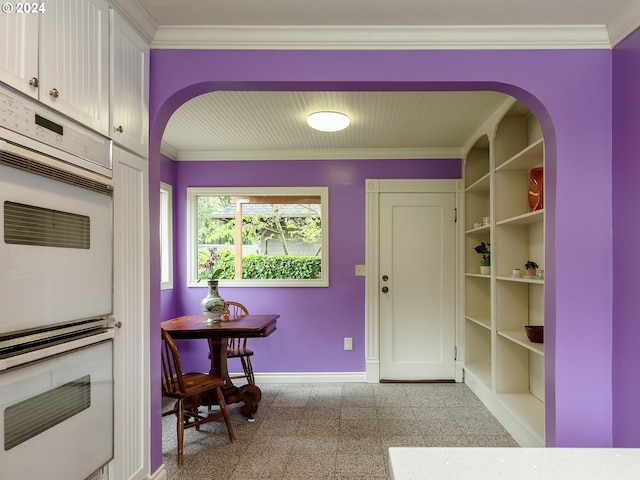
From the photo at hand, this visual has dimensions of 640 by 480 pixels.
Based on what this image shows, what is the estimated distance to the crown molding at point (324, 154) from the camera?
433 centimetres

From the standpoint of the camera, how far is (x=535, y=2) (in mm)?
1889

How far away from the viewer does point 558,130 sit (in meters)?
2.10

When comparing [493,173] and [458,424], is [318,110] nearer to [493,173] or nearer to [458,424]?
[493,173]

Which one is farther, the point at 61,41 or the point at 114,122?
the point at 114,122

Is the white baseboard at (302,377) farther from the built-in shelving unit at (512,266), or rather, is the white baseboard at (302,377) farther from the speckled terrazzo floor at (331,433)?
the built-in shelving unit at (512,266)

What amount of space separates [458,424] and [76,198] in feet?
9.76

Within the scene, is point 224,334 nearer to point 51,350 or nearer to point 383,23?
point 51,350

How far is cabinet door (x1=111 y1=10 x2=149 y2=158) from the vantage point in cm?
181

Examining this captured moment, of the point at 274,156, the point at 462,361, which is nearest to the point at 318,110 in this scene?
the point at 274,156

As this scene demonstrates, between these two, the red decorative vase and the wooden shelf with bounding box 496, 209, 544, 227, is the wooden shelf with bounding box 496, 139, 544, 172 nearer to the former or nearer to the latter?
the red decorative vase

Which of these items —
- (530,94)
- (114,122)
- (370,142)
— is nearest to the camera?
(114,122)

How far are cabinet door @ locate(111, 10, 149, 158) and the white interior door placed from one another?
276 cm

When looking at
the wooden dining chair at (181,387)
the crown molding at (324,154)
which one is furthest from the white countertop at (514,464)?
the crown molding at (324,154)

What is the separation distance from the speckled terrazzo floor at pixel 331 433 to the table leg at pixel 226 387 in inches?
3.8
